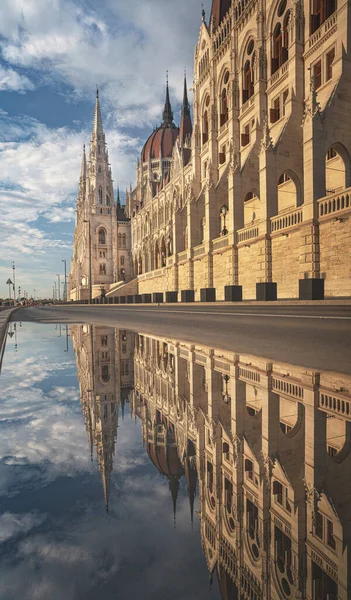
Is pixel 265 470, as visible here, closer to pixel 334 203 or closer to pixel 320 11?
pixel 334 203

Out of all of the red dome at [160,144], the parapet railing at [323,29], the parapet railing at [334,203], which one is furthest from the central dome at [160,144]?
A: the parapet railing at [334,203]

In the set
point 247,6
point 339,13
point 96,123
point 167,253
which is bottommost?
point 167,253

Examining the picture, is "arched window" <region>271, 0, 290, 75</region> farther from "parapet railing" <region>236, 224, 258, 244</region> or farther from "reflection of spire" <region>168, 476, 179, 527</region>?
"reflection of spire" <region>168, 476, 179, 527</region>

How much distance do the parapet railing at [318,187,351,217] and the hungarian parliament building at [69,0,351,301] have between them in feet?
0.16

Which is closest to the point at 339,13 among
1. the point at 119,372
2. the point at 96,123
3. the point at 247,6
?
the point at 247,6

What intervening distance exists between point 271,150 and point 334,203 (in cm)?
715

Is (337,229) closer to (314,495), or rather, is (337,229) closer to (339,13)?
(339,13)

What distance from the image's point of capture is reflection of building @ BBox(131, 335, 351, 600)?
96cm

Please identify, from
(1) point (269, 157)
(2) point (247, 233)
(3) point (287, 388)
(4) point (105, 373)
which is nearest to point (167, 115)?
(1) point (269, 157)

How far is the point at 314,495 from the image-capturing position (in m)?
1.22

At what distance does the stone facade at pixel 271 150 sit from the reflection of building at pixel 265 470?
46.6 feet

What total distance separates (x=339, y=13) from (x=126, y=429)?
2522 cm

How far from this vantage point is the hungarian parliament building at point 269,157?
1669 cm

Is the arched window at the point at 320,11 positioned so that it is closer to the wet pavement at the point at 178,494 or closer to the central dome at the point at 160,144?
the wet pavement at the point at 178,494
